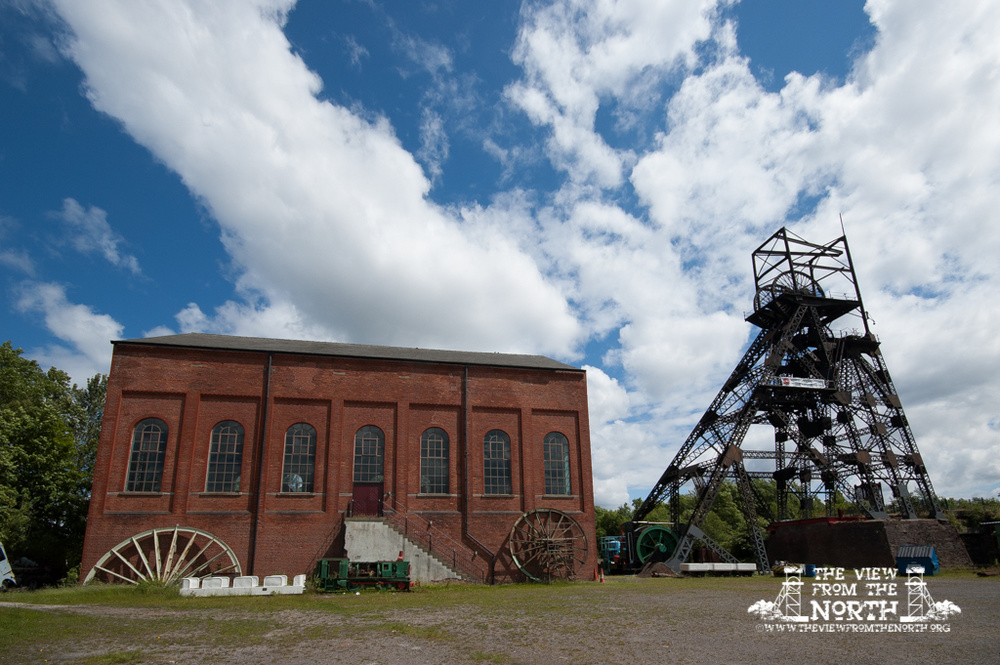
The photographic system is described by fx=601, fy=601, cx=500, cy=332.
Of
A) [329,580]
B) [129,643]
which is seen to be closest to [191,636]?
[129,643]

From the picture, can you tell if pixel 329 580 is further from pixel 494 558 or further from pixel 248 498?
pixel 494 558

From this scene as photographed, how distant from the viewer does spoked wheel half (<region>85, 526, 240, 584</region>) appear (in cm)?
1948

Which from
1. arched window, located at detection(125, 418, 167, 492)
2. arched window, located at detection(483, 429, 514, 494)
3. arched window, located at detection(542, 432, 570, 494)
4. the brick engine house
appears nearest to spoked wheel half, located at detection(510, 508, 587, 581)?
the brick engine house

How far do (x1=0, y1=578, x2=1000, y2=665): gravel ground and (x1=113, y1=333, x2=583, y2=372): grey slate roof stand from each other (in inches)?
409

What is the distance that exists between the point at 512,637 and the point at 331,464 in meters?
14.4

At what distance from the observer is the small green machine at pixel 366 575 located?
63.4ft

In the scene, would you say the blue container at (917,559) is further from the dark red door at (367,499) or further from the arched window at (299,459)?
the arched window at (299,459)

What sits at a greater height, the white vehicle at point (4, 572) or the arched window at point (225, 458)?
the arched window at point (225, 458)

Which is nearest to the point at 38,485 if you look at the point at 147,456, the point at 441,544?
the point at 147,456

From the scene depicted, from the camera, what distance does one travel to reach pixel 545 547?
23281mm

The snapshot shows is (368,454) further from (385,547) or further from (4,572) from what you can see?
(4,572)

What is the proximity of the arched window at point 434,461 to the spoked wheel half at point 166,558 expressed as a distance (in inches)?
280

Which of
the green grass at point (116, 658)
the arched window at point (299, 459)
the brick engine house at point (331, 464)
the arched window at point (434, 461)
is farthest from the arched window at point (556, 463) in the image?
the green grass at point (116, 658)

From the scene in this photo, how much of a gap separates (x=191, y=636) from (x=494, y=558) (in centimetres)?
1421
